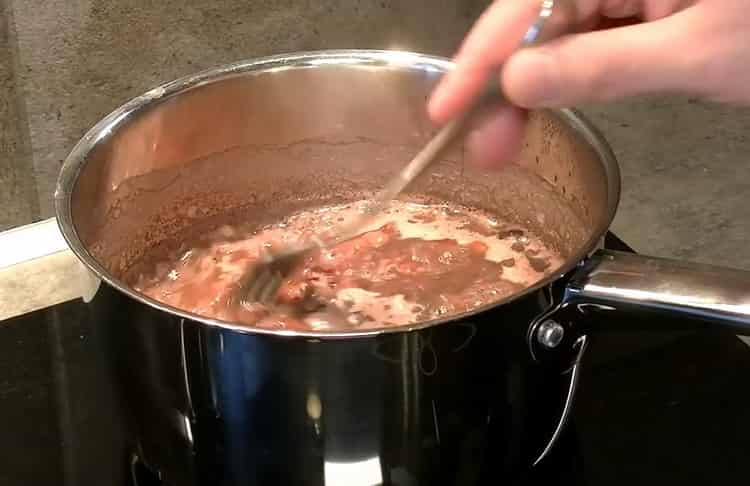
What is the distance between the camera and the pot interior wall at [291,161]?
2.02 ft

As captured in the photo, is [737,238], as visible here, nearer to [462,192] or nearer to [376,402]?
[462,192]

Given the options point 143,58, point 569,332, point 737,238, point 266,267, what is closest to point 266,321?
point 266,267

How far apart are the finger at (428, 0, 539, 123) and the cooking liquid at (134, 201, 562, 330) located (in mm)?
A: 154

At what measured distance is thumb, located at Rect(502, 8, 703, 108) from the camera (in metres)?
0.38

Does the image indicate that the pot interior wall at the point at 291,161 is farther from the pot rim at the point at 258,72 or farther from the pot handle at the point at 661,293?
the pot handle at the point at 661,293

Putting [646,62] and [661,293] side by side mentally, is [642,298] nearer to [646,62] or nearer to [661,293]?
[661,293]

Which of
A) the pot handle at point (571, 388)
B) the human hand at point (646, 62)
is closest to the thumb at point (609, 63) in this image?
the human hand at point (646, 62)

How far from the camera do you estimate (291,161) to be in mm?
→ 729

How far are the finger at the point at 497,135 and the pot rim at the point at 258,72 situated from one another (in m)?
0.06

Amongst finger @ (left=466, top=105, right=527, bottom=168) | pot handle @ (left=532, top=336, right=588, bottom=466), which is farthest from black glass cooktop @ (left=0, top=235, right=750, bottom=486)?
finger @ (left=466, top=105, right=527, bottom=168)

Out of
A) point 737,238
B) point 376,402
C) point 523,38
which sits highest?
point 523,38

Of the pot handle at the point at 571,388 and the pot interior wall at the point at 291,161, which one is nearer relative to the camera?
the pot handle at the point at 571,388

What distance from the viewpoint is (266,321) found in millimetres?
561

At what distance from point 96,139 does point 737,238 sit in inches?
22.9
